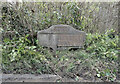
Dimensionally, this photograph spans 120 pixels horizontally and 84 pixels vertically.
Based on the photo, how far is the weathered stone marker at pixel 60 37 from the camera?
3.00 metres

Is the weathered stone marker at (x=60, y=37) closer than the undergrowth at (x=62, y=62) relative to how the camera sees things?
No

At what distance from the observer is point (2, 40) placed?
3020 millimetres

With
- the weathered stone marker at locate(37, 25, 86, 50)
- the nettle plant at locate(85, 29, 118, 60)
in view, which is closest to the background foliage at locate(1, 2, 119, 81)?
the nettle plant at locate(85, 29, 118, 60)

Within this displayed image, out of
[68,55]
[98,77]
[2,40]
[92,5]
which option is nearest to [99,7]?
[92,5]

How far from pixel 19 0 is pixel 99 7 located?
9.04 ft

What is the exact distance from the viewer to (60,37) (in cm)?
307

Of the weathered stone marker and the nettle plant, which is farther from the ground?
the weathered stone marker

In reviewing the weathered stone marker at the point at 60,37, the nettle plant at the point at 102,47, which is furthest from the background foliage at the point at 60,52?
the weathered stone marker at the point at 60,37

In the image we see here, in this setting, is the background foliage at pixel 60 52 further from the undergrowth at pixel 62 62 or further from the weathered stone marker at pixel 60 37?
the weathered stone marker at pixel 60 37

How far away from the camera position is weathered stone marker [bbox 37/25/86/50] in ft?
9.83

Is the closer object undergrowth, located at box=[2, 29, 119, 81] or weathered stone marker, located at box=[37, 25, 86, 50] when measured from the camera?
undergrowth, located at box=[2, 29, 119, 81]

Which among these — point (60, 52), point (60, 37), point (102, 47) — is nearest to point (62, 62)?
point (60, 52)

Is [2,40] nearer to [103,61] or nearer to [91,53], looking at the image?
[91,53]

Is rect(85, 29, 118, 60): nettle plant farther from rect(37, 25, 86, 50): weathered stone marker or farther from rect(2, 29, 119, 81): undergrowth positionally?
rect(37, 25, 86, 50): weathered stone marker
